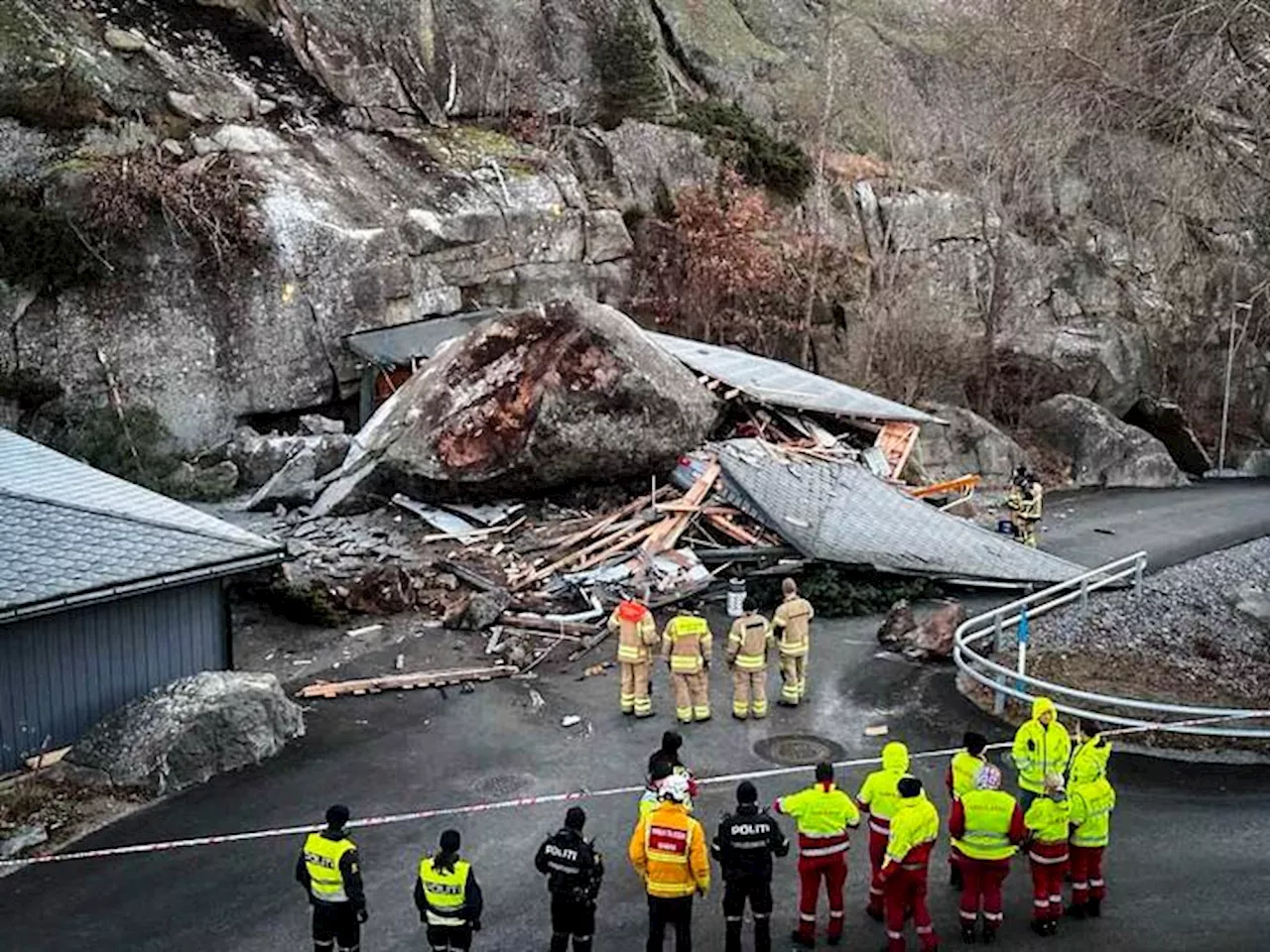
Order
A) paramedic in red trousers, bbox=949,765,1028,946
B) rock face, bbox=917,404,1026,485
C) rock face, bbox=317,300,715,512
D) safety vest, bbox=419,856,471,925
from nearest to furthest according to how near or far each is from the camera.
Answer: safety vest, bbox=419,856,471,925 < paramedic in red trousers, bbox=949,765,1028,946 < rock face, bbox=317,300,715,512 < rock face, bbox=917,404,1026,485

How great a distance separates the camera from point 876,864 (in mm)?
9148

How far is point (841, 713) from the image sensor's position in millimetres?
13805

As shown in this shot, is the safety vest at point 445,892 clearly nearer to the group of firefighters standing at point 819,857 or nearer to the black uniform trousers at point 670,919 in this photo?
the group of firefighters standing at point 819,857

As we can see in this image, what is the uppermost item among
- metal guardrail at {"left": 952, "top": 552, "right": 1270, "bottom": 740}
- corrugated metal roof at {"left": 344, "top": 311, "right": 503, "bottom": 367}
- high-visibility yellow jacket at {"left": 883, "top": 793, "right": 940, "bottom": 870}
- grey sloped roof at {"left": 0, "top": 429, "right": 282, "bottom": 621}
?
corrugated metal roof at {"left": 344, "top": 311, "right": 503, "bottom": 367}

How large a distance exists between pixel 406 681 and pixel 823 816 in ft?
23.9

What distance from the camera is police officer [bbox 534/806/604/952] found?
812 centimetres

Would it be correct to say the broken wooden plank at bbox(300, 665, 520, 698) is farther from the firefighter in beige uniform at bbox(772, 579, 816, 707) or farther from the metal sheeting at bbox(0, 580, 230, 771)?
the firefighter in beige uniform at bbox(772, 579, 816, 707)

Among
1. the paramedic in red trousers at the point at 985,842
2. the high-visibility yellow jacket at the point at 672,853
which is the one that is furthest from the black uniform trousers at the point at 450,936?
the paramedic in red trousers at the point at 985,842

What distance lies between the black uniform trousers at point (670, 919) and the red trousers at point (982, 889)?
207 cm

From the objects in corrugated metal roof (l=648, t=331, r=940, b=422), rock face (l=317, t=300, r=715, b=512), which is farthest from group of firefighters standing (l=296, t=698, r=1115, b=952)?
corrugated metal roof (l=648, t=331, r=940, b=422)

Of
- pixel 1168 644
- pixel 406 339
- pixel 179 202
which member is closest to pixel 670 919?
pixel 1168 644

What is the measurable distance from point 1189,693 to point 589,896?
8909 mm

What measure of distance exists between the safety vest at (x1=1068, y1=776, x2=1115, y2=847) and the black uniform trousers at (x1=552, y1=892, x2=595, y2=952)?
3.65 m

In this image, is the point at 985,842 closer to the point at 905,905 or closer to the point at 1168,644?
the point at 905,905
